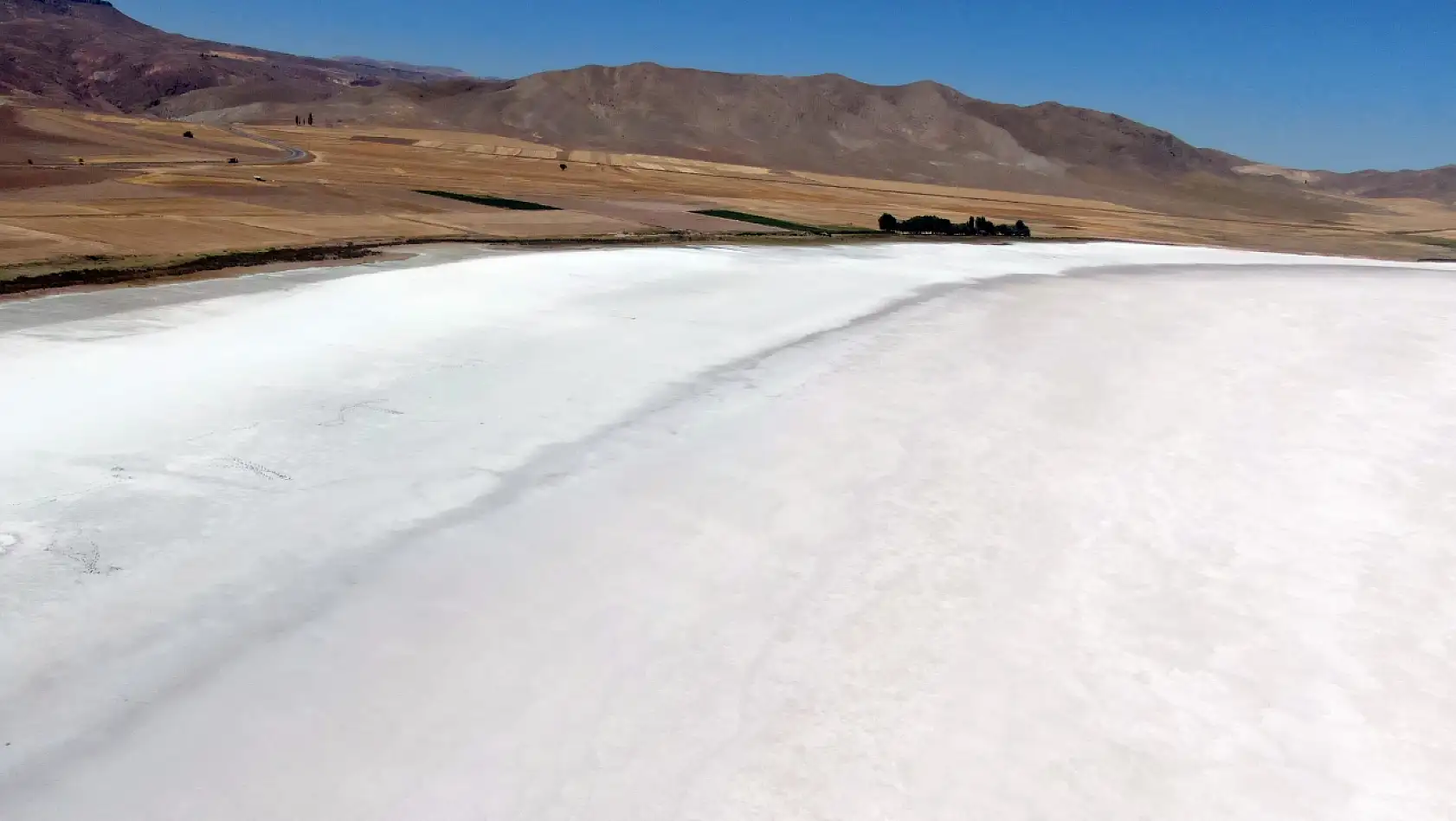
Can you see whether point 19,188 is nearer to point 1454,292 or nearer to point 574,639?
point 574,639

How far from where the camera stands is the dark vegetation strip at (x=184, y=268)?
19.6 metres

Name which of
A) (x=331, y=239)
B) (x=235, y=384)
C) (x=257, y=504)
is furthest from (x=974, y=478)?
(x=331, y=239)

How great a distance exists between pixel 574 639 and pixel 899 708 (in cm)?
245

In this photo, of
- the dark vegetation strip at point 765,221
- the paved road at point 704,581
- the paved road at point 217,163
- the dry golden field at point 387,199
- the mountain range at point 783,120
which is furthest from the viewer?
the mountain range at point 783,120

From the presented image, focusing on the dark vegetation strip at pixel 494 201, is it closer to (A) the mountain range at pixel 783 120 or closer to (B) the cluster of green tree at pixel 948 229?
(B) the cluster of green tree at pixel 948 229

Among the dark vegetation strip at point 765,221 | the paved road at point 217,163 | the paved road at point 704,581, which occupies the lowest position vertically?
the paved road at point 704,581

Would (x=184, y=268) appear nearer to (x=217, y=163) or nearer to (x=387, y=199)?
(x=387, y=199)

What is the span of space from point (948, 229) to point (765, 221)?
9.07 meters

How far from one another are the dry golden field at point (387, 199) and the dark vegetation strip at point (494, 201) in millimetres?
1413

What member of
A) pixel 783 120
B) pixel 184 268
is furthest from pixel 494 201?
pixel 783 120

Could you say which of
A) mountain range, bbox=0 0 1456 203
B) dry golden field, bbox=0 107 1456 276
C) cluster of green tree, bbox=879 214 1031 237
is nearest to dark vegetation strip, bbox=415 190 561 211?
dry golden field, bbox=0 107 1456 276

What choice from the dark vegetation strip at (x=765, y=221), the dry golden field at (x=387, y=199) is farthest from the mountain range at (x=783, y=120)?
the dark vegetation strip at (x=765, y=221)

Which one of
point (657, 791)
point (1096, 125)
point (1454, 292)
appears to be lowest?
point (657, 791)

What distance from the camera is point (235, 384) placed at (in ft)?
43.7
